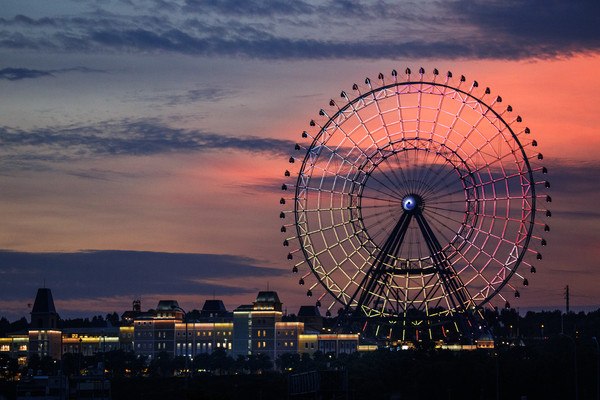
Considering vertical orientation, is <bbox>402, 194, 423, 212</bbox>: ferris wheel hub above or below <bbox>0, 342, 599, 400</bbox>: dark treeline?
above

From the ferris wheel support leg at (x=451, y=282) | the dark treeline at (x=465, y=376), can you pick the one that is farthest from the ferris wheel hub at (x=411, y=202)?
the dark treeline at (x=465, y=376)

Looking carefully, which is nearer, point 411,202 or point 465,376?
point 465,376

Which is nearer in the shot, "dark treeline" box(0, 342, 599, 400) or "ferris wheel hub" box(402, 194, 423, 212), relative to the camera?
"dark treeline" box(0, 342, 599, 400)

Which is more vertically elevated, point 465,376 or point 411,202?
point 411,202

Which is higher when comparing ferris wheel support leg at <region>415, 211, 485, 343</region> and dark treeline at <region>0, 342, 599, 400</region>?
ferris wheel support leg at <region>415, 211, 485, 343</region>

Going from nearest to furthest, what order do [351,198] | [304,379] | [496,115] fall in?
[304,379]
[496,115]
[351,198]

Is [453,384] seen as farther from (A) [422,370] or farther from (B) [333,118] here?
(B) [333,118]

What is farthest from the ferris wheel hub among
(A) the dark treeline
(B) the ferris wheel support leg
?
(A) the dark treeline

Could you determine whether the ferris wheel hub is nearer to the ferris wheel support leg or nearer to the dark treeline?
the ferris wheel support leg

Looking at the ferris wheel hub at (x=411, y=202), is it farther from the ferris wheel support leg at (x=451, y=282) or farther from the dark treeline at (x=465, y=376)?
the dark treeline at (x=465, y=376)

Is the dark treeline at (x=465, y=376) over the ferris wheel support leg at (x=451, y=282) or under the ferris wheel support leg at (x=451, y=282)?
under

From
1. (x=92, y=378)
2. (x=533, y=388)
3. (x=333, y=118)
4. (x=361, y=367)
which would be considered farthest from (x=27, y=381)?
(x=533, y=388)
